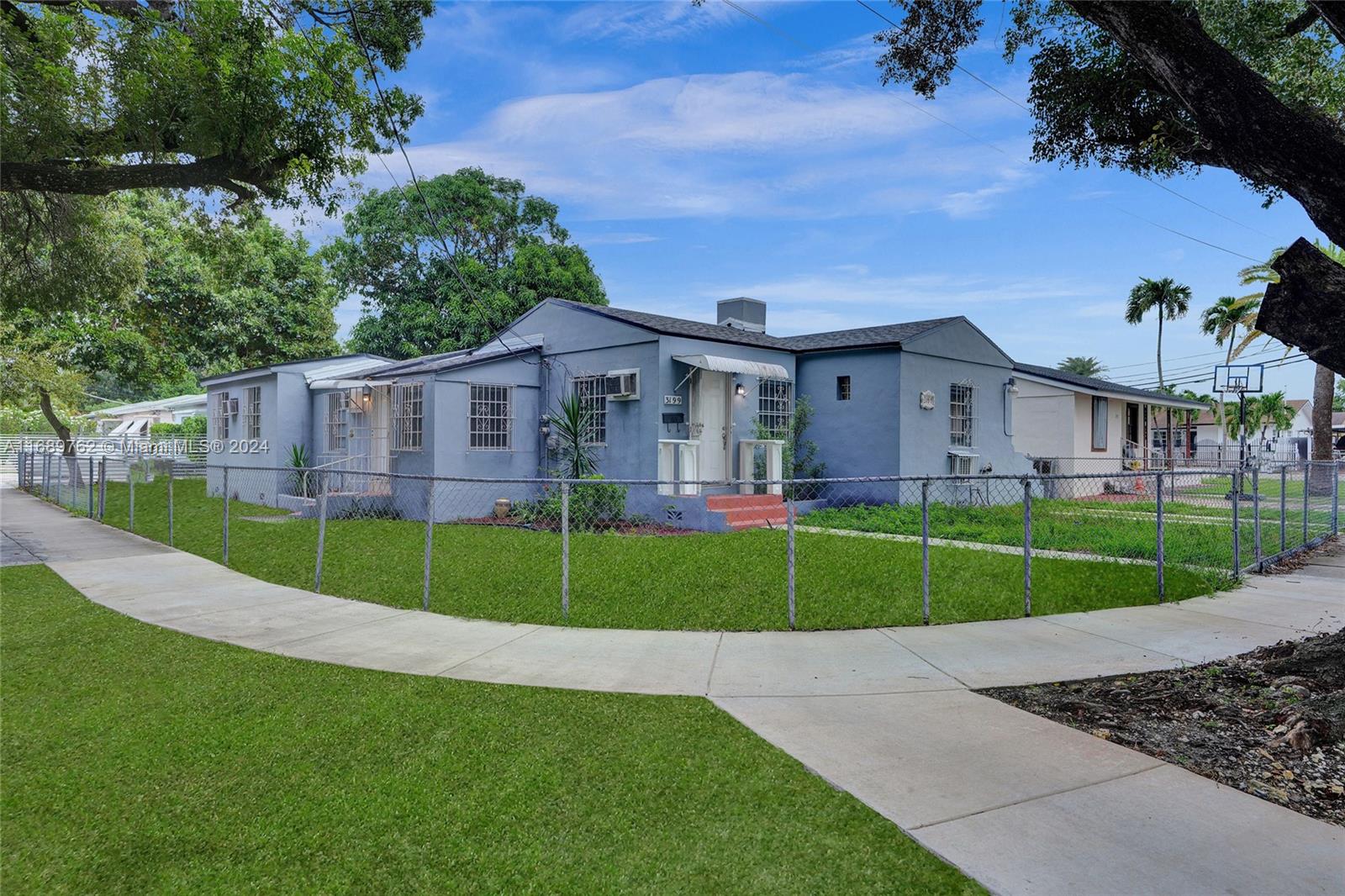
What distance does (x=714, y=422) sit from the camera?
1444 cm

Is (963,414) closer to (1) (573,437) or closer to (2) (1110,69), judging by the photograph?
(1) (573,437)

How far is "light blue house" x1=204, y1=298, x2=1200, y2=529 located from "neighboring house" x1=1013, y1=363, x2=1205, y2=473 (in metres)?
4.37

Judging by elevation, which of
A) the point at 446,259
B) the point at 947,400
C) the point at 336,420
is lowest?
the point at 336,420

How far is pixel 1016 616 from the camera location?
672 cm

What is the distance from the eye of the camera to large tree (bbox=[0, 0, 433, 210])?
24.1 ft

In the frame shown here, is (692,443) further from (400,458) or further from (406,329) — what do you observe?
(406,329)

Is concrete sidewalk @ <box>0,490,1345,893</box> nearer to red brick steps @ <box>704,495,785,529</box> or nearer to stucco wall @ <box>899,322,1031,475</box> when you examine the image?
red brick steps @ <box>704,495,785,529</box>

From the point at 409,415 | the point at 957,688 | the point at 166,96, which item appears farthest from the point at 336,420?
the point at 957,688

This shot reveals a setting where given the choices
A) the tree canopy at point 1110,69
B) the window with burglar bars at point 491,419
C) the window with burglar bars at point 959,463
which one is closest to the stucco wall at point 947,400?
the window with burglar bars at point 959,463

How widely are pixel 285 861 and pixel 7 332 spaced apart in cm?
2668

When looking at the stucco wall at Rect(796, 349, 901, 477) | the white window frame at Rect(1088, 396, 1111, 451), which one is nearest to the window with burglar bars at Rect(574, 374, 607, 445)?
the stucco wall at Rect(796, 349, 901, 477)

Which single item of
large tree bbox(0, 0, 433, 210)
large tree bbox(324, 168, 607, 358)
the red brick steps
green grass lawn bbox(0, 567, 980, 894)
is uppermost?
large tree bbox(324, 168, 607, 358)

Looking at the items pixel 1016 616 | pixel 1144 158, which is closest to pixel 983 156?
pixel 1144 158

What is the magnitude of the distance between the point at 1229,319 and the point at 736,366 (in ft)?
89.4
